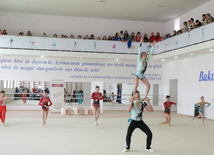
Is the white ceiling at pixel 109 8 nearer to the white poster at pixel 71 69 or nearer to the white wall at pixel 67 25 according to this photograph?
the white wall at pixel 67 25

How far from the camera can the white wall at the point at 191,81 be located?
1609cm

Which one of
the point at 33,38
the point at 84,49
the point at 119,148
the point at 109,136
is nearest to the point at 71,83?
the point at 84,49

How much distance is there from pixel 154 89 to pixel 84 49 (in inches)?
299

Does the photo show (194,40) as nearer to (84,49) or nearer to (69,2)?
(84,49)

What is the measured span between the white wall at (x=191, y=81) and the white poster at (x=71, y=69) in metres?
2.58

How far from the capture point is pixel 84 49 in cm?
1991

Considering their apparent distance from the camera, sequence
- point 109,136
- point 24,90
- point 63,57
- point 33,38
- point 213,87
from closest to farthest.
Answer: point 109,136
point 213,87
point 33,38
point 63,57
point 24,90

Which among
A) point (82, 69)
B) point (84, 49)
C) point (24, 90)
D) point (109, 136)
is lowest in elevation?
point (109, 136)

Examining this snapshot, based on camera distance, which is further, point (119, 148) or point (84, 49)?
point (84, 49)

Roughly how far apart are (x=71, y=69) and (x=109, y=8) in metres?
6.10

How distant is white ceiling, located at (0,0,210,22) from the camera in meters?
19.4

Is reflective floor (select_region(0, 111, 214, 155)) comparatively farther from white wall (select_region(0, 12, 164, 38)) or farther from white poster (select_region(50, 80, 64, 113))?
white wall (select_region(0, 12, 164, 38))

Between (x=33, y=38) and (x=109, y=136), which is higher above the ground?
(x=33, y=38)

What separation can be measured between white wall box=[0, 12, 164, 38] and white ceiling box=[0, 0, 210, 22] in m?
0.62
